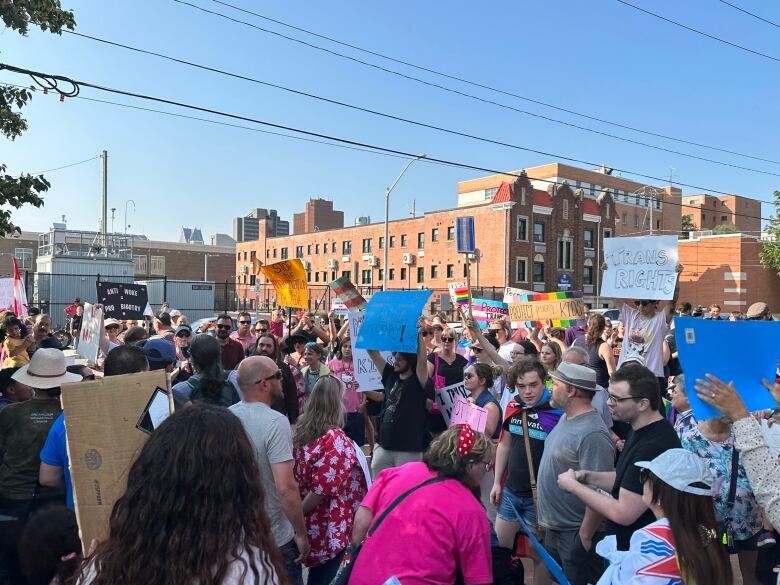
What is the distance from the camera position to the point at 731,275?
5184 cm

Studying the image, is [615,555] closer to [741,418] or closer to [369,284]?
[741,418]

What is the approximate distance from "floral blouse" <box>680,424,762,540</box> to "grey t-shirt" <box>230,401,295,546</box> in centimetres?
260

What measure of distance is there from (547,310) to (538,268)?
4537cm

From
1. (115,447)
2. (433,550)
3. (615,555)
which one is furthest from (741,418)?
(115,447)

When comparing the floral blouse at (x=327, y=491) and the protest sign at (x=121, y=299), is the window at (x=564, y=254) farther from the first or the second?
the floral blouse at (x=327, y=491)

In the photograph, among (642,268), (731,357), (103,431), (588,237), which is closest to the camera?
(103,431)

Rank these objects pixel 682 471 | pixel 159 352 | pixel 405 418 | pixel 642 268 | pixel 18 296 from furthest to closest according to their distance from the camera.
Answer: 1. pixel 18 296
2. pixel 642 268
3. pixel 159 352
4. pixel 405 418
5. pixel 682 471

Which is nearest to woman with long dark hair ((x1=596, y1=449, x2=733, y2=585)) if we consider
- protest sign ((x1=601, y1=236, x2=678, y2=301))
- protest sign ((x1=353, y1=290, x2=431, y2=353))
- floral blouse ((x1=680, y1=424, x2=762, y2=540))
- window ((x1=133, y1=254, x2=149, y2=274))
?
floral blouse ((x1=680, y1=424, x2=762, y2=540))

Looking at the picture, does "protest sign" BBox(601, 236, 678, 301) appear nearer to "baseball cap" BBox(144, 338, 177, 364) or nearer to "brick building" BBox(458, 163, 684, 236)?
"baseball cap" BBox(144, 338, 177, 364)

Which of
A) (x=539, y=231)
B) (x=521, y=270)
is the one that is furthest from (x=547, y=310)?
(x=539, y=231)

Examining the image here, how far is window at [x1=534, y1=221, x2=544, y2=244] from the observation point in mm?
54656

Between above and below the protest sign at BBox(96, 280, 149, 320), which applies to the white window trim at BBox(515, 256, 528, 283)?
above

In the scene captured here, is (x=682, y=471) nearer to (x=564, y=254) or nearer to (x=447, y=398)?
(x=447, y=398)

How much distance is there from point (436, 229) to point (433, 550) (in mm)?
54350
